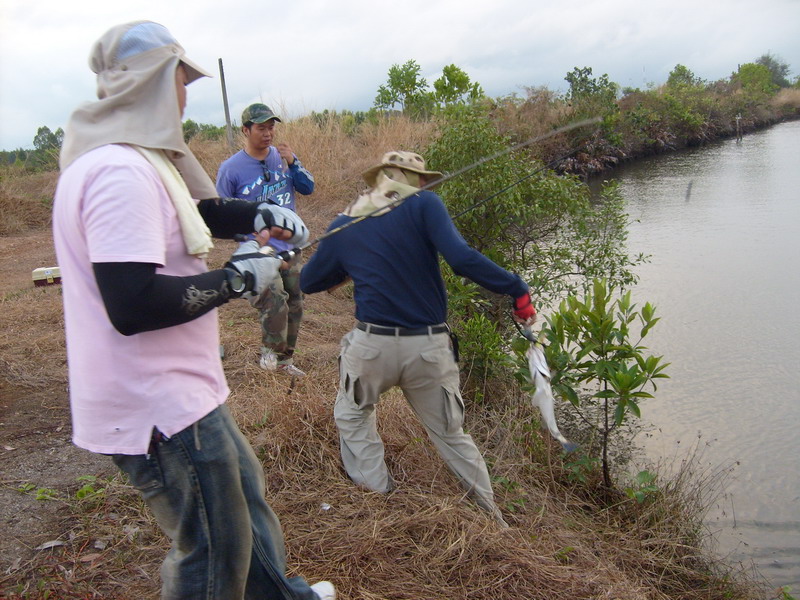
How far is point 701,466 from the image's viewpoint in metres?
4.94

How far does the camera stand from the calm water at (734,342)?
4520mm

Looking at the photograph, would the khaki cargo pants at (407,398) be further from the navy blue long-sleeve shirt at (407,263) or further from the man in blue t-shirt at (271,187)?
the man in blue t-shirt at (271,187)

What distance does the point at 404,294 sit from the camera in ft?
9.72

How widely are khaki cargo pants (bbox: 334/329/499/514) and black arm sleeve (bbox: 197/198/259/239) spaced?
966 mm

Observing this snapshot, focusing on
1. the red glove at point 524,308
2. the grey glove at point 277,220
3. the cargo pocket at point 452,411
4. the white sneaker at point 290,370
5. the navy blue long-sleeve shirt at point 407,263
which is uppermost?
the grey glove at point 277,220

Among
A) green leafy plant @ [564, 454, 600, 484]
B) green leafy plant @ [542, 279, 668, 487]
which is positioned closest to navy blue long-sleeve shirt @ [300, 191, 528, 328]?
green leafy plant @ [542, 279, 668, 487]

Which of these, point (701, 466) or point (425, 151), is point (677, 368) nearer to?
point (701, 466)

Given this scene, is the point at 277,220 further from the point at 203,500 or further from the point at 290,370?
the point at 290,370

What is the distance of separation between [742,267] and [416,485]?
7248 mm

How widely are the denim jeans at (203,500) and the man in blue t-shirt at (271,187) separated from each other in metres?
2.58

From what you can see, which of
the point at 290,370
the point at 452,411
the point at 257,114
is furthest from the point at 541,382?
the point at 257,114

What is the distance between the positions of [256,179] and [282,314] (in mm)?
882

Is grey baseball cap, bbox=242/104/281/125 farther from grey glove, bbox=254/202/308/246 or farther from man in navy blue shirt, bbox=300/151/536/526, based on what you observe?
grey glove, bbox=254/202/308/246

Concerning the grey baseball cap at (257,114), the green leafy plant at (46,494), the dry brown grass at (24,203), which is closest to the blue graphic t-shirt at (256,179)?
the grey baseball cap at (257,114)
